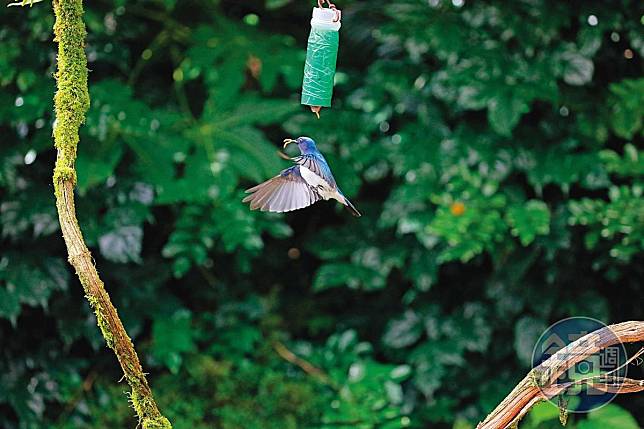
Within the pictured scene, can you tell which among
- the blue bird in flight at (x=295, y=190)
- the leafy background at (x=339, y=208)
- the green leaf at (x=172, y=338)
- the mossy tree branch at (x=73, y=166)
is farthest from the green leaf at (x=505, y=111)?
the mossy tree branch at (x=73, y=166)

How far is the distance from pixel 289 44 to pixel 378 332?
847mm

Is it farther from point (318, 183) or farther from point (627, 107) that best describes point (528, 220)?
point (318, 183)

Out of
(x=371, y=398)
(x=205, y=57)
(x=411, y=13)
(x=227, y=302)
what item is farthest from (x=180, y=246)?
(x=411, y=13)

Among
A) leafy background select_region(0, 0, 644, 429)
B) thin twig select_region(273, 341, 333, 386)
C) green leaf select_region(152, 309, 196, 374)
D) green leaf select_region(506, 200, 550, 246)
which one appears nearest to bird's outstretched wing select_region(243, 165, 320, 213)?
leafy background select_region(0, 0, 644, 429)

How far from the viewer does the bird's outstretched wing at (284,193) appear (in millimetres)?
1070

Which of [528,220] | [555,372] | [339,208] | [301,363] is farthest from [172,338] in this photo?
[555,372]

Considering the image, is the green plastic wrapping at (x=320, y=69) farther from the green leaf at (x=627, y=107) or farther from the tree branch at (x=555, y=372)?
the green leaf at (x=627, y=107)

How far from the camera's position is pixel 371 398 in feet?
6.99

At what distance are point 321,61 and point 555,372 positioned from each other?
1.58ft

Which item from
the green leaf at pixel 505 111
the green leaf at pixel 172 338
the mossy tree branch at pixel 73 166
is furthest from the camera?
the green leaf at pixel 172 338

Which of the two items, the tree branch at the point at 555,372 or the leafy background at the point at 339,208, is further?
the leafy background at the point at 339,208

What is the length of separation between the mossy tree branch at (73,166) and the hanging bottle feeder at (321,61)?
278mm

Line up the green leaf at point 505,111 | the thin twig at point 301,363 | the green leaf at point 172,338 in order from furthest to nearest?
the thin twig at point 301,363, the green leaf at point 172,338, the green leaf at point 505,111

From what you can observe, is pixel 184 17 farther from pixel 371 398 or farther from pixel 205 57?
pixel 371 398
